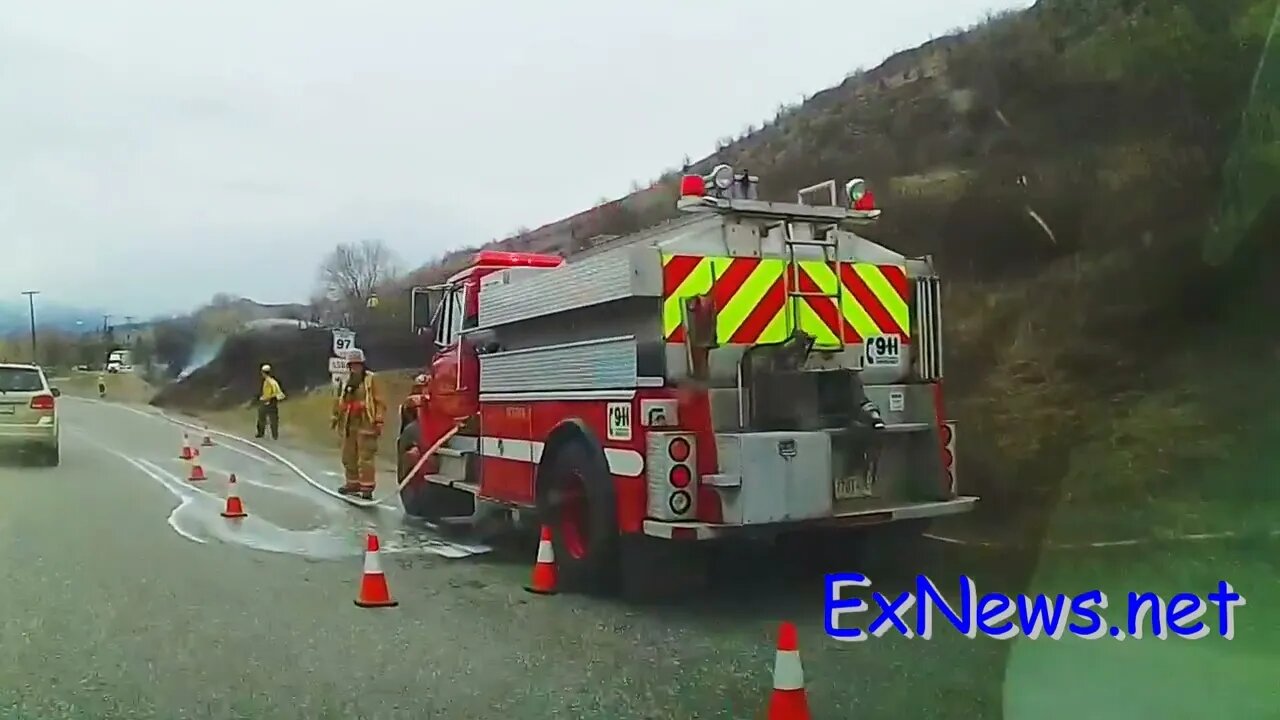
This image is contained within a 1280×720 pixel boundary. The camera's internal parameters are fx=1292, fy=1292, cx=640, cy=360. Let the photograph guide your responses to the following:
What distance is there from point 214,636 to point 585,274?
3.19 metres

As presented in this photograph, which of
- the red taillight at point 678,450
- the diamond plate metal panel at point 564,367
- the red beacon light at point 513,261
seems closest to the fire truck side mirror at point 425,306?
the red beacon light at point 513,261

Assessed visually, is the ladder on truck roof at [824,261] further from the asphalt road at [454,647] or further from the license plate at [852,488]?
the asphalt road at [454,647]

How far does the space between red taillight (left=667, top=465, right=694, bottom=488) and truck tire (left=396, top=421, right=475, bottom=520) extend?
5552 millimetres

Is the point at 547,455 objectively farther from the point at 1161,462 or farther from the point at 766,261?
the point at 1161,462

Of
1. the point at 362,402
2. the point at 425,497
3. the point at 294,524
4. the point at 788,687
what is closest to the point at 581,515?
the point at 788,687

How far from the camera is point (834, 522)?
7.82 m

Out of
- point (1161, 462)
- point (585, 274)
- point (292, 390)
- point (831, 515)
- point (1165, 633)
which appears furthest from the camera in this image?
point (292, 390)

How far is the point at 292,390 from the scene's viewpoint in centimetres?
3925

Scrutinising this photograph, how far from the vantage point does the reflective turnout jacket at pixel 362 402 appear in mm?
14352

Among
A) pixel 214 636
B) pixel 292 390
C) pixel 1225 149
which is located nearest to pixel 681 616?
pixel 214 636

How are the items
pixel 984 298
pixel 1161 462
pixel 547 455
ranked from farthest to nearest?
pixel 984 298 → pixel 1161 462 → pixel 547 455

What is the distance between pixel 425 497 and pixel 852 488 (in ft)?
19.9

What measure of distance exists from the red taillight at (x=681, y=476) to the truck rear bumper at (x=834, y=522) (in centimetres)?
23

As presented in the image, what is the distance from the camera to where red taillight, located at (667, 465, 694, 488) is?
759 centimetres
